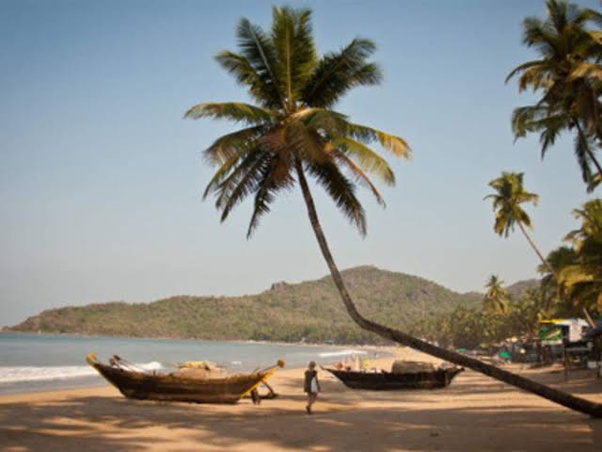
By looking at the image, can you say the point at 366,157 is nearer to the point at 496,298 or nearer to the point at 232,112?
the point at 232,112

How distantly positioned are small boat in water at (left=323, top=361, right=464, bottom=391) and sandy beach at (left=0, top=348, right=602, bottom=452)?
3085mm

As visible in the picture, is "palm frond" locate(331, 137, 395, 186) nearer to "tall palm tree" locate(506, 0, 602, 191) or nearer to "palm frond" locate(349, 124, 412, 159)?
"palm frond" locate(349, 124, 412, 159)

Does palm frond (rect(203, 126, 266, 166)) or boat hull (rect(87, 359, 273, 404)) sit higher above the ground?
palm frond (rect(203, 126, 266, 166))

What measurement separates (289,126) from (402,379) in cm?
1377

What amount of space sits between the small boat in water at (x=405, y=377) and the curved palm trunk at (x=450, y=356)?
1175cm

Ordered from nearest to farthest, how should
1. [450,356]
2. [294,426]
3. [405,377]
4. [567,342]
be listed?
[450,356]
[294,426]
[405,377]
[567,342]

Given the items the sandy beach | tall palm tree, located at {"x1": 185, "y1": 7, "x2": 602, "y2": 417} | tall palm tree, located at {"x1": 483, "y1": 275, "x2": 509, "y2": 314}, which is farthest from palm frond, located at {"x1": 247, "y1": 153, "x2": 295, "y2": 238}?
tall palm tree, located at {"x1": 483, "y1": 275, "x2": 509, "y2": 314}

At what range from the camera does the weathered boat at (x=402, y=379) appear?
21.6 m

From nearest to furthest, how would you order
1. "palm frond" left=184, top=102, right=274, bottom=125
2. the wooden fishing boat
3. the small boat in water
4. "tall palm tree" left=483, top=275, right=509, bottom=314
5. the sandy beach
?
the sandy beach
"palm frond" left=184, top=102, right=274, bottom=125
the wooden fishing boat
the small boat in water
"tall palm tree" left=483, top=275, right=509, bottom=314

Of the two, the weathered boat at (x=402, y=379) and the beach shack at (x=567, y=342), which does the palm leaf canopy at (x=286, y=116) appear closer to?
the weathered boat at (x=402, y=379)

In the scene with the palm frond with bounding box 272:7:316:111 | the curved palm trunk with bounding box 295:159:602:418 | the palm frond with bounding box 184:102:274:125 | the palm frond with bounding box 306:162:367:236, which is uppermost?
the palm frond with bounding box 272:7:316:111

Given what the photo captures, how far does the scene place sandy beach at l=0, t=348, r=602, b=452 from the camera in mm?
8906

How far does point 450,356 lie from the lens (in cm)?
979

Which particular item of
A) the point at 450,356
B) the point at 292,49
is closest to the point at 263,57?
the point at 292,49
